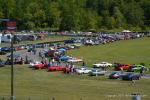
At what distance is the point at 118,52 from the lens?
319 feet

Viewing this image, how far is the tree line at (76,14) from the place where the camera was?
516ft

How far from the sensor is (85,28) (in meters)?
160

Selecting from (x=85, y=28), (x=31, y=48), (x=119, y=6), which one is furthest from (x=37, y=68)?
(x=119, y=6)

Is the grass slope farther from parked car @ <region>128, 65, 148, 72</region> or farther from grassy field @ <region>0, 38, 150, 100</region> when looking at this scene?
parked car @ <region>128, 65, 148, 72</region>

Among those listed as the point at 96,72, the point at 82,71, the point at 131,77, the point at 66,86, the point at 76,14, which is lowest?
the point at 66,86

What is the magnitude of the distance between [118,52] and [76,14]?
62.5 metres

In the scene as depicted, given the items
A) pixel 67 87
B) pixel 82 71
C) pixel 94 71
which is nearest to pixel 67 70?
pixel 82 71

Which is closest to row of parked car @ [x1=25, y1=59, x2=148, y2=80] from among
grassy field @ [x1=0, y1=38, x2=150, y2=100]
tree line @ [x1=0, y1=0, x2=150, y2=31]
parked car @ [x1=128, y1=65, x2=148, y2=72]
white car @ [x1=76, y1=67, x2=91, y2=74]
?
white car @ [x1=76, y1=67, x2=91, y2=74]

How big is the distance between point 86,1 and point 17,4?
29251 millimetres

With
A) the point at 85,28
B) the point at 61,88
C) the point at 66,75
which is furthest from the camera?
the point at 85,28

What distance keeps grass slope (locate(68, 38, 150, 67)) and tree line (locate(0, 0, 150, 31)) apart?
43255 mm

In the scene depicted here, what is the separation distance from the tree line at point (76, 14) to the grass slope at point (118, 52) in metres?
43.3

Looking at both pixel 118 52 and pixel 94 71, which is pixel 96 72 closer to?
pixel 94 71

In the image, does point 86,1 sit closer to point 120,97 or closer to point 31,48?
point 31,48
